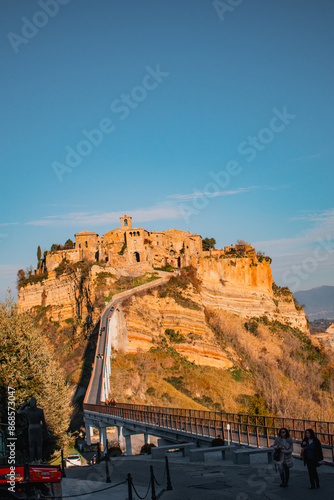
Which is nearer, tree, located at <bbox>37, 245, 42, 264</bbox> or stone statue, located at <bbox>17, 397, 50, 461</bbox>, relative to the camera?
stone statue, located at <bbox>17, 397, 50, 461</bbox>

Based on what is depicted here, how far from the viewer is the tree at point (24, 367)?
2602 cm

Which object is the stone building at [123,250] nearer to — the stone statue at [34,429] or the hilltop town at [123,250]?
the hilltop town at [123,250]

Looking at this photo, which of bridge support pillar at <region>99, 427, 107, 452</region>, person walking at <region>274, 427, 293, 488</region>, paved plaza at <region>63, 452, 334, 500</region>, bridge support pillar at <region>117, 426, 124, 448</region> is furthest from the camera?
bridge support pillar at <region>99, 427, 107, 452</region>

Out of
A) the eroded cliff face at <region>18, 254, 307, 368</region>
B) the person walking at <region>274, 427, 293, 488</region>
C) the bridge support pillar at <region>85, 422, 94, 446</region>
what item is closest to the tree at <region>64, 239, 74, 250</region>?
the eroded cliff face at <region>18, 254, 307, 368</region>

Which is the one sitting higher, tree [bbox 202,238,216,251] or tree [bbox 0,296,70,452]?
tree [bbox 202,238,216,251]

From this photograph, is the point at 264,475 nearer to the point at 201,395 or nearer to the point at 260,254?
the point at 201,395

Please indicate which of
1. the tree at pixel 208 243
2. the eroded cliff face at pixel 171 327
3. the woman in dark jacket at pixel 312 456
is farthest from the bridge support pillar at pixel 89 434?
the tree at pixel 208 243

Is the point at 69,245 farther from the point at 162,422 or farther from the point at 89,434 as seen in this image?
the point at 162,422

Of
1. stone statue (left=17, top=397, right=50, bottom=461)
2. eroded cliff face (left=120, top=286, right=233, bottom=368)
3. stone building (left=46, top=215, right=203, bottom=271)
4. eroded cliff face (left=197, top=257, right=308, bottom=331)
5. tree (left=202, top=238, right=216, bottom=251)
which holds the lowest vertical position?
stone statue (left=17, top=397, right=50, bottom=461)

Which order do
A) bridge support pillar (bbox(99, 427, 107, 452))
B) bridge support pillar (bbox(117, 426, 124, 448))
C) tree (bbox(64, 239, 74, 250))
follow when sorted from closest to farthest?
1. bridge support pillar (bbox(117, 426, 124, 448))
2. bridge support pillar (bbox(99, 427, 107, 452))
3. tree (bbox(64, 239, 74, 250))

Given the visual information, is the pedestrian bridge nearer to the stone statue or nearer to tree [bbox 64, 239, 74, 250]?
the stone statue

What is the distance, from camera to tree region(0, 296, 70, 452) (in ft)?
85.4

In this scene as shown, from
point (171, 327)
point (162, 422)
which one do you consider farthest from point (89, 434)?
point (171, 327)

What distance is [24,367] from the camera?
26.8 meters
